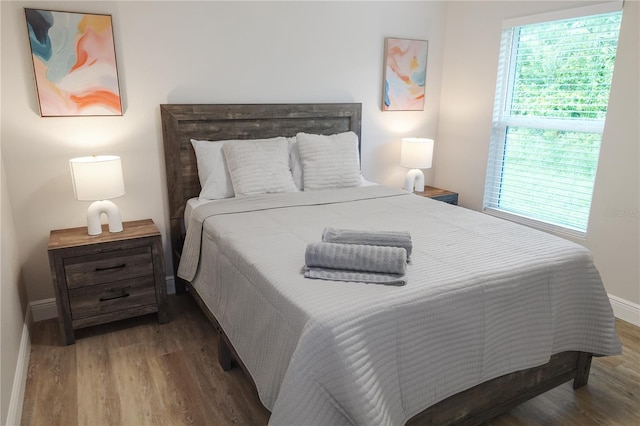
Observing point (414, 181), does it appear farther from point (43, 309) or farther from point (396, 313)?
point (43, 309)

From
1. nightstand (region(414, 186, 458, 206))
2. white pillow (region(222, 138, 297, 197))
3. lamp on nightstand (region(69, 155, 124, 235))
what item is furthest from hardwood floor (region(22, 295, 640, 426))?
nightstand (region(414, 186, 458, 206))

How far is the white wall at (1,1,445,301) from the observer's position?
2.63 m

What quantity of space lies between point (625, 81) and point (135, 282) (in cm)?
333

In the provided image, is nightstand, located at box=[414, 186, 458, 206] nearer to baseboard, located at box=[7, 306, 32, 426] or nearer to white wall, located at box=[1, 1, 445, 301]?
white wall, located at box=[1, 1, 445, 301]

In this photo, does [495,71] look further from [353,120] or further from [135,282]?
[135,282]

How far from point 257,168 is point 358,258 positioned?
1.46m

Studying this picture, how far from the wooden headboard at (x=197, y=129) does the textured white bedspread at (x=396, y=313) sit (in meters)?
0.69

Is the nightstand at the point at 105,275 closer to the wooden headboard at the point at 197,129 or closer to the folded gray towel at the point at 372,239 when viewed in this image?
the wooden headboard at the point at 197,129

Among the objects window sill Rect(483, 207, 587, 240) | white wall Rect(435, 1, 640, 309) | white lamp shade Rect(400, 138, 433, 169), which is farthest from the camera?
white lamp shade Rect(400, 138, 433, 169)

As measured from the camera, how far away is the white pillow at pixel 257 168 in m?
2.93

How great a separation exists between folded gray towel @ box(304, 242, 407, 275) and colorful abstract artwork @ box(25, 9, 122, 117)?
1911 mm

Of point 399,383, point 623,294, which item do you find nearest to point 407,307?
point 399,383

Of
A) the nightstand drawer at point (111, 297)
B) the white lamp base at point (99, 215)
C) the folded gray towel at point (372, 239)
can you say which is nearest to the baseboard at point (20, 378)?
the nightstand drawer at point (111, 297)

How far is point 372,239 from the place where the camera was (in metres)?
1.92
